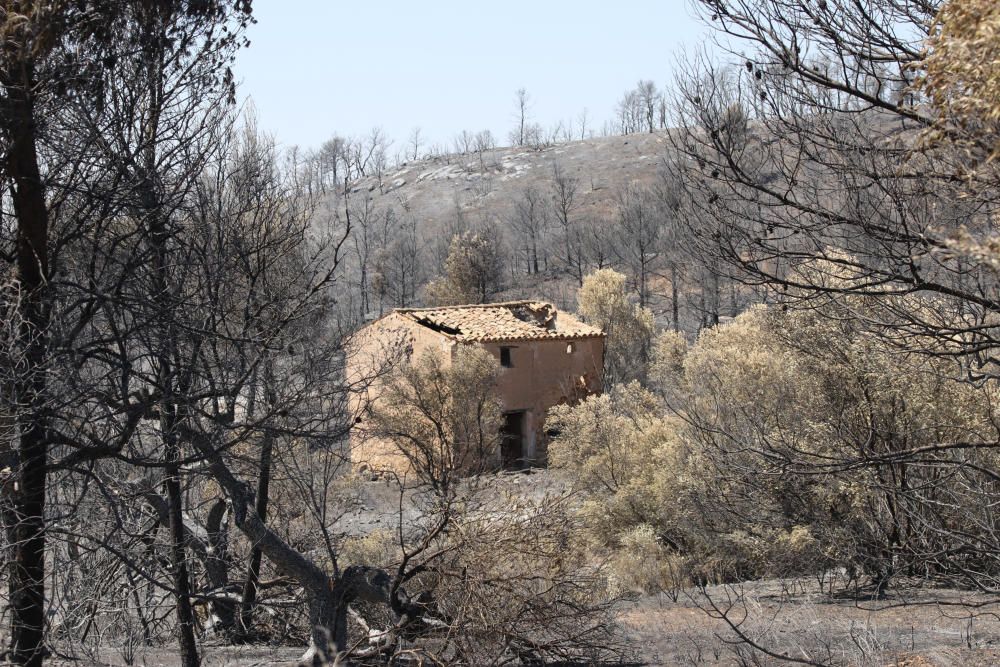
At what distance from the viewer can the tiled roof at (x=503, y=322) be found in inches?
1455

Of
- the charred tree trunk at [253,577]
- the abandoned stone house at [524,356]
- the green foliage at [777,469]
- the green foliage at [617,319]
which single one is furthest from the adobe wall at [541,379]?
the charred tree trunk at [253,577]

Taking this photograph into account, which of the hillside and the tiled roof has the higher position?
the hillside

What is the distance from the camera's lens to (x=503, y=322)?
39.0 m

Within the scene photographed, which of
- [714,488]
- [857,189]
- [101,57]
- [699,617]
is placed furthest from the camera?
[714,488]

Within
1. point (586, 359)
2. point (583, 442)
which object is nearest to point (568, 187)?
point (586, 359)

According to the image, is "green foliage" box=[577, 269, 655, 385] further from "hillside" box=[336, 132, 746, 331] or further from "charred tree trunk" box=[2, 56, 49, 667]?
"charred tree trunk" box=[2, 56, 49, 667]

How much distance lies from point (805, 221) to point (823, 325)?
8.86 meters

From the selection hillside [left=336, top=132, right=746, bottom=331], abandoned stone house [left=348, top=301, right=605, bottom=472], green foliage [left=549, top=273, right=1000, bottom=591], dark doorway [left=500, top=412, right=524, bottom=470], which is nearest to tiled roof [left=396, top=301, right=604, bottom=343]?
abandoned stone house [left=348, top=301, right=605, bottom=472]

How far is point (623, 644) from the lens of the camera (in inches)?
409

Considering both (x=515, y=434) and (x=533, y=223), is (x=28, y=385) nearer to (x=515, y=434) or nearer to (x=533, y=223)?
(x=515, y=434)

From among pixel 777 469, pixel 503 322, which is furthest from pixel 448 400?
pixel 777 469

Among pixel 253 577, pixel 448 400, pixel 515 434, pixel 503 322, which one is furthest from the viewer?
pixel 503 322

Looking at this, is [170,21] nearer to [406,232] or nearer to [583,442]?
[583,442]

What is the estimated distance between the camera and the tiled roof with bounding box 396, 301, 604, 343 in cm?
3697
